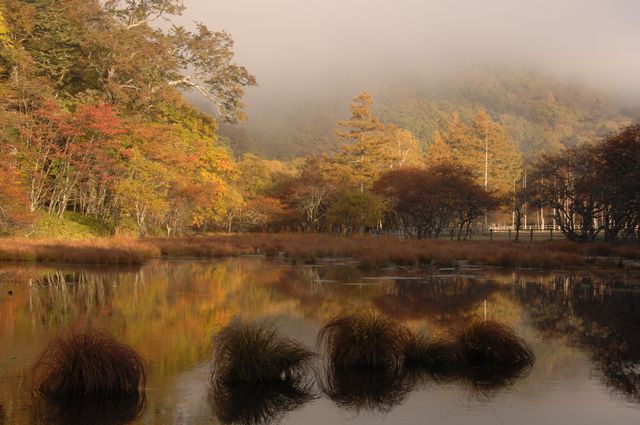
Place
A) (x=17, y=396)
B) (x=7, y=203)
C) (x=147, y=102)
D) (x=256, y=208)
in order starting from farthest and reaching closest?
(x=256, y=208) → (x=147, y=102) → (x=7, y=203) → (x=17, y=396)

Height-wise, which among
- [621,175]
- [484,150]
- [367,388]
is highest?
[484,150]

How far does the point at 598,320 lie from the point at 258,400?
30.7 feet

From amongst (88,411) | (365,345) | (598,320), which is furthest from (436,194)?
(88,411)

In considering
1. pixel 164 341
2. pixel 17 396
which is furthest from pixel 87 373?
pixel 164 341

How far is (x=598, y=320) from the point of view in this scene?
14.8 metres

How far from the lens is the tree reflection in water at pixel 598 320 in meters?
10.3

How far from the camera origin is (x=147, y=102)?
4806 centimetres

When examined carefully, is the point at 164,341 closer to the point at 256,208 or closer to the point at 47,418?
the point at 47,418

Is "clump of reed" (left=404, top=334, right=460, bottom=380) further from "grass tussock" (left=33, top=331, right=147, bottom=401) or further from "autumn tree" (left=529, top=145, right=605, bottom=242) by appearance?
"autumn tree" (left=529, top=145, right=605, bottom=242)

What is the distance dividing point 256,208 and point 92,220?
21455mm

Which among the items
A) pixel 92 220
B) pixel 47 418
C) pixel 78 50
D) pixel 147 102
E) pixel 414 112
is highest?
pixel 414 112

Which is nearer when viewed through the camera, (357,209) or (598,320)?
(598,320)

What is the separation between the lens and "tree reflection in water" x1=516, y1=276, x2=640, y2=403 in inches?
404

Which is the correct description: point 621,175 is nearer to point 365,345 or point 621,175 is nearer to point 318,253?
point 318,253
